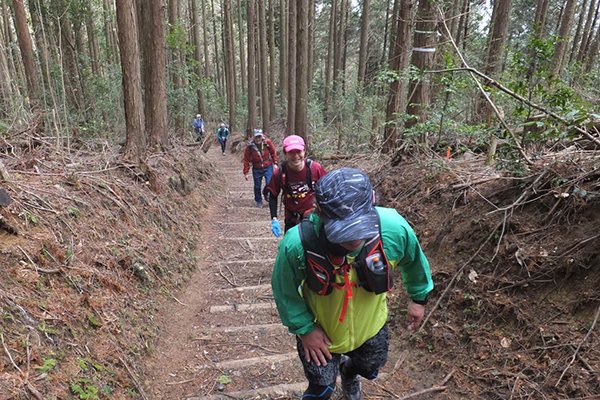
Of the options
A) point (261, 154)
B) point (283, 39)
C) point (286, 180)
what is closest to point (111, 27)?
point (283, 39)

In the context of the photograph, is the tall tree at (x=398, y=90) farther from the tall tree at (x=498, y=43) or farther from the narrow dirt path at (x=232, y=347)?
the narrow dirt path at (x=232, y=347)

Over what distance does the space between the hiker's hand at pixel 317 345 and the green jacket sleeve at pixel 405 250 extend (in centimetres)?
63

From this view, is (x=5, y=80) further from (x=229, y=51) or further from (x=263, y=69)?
(x=229, y=51)

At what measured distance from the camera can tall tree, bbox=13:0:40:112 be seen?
35.2 feet

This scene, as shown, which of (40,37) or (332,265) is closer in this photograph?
(332,265)

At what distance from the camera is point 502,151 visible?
4.30 m

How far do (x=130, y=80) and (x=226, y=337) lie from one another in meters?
5.77

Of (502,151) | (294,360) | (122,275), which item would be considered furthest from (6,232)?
(502,151)

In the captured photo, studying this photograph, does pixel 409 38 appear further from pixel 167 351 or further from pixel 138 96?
pixel 167 351

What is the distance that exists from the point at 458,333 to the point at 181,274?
4.00 meters

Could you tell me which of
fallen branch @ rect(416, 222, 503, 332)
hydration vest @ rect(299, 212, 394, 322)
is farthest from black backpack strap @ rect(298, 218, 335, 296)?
fallen branch @ rect(416, 222, 503, 332)

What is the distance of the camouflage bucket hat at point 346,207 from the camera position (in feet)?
5.57

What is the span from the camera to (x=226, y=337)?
13.4 feet

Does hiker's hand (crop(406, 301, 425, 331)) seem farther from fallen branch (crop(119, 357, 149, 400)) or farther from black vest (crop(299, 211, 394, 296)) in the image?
fallen branch (crop(119, 357, 149, 400))
